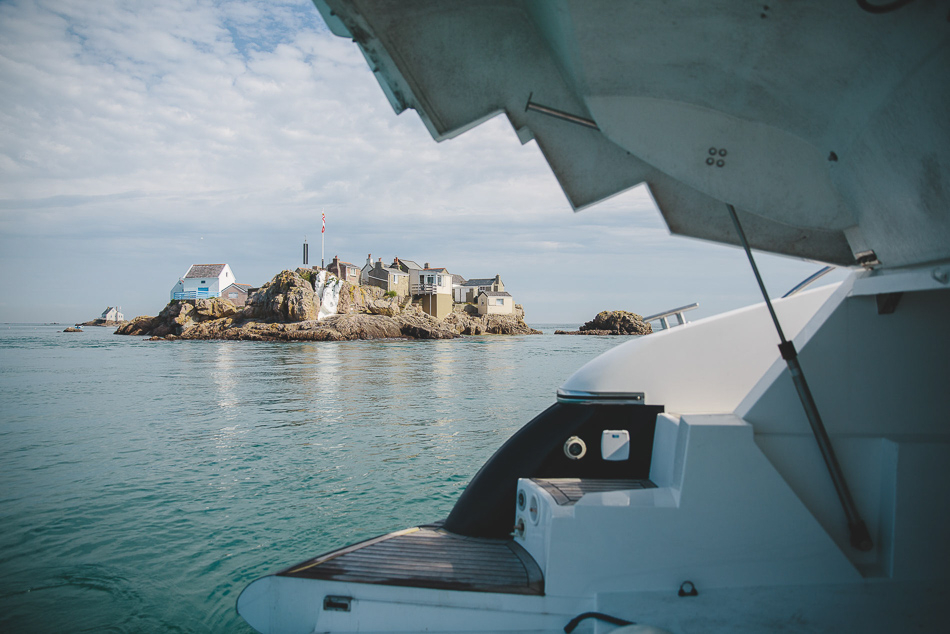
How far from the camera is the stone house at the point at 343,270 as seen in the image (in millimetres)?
63531

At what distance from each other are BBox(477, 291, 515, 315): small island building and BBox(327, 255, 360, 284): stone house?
59.4 feet

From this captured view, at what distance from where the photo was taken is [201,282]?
73.9m

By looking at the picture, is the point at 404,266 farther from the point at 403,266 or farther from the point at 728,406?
the point at 728,406

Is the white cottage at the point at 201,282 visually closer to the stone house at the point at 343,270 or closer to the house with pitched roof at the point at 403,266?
the stone house at the point at 343,270

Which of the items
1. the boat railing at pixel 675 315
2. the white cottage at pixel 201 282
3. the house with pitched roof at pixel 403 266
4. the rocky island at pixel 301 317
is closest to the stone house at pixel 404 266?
the house with pitched roof at pixel 403 266

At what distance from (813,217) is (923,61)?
967mm

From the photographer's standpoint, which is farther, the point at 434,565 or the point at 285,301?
the point at 285,301

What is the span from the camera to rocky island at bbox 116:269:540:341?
50.3m

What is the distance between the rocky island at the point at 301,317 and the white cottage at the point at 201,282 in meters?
8.40

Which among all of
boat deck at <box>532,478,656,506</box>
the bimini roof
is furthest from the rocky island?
the bimini roof

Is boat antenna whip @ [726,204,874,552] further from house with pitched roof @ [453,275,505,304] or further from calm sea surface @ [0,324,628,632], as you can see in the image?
house with pitched roof @ [453,275,505,304]

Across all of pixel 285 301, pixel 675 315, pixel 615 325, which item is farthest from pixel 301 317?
pixel 675 315

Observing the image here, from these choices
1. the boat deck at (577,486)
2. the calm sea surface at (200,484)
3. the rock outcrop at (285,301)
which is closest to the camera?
the boat deck at (577,486)

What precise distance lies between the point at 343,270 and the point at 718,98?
64.3 meters
